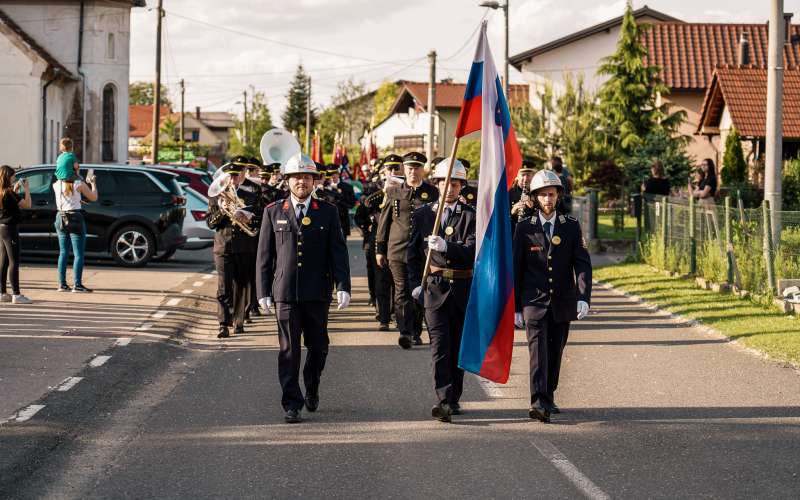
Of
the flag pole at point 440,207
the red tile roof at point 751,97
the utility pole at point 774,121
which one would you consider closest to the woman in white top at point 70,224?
the flag pole at point 440,207

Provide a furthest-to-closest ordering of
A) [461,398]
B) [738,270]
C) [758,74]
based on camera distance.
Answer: [758,74] < [738,270] < [461,398]

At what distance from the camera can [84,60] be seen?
55.6 metres

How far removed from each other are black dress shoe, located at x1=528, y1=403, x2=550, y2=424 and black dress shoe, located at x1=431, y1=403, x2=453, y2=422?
62 centimetres

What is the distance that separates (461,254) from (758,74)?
29151 mm

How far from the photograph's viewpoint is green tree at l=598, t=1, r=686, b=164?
4744 cm

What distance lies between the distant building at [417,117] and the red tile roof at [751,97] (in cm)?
4282

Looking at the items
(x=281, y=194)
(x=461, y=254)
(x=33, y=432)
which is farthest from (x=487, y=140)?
(x=281, y=194)

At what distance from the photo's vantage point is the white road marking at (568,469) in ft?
21.9

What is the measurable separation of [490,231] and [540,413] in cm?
139

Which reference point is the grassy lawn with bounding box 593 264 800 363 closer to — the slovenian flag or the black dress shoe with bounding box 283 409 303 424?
the slovenian flag

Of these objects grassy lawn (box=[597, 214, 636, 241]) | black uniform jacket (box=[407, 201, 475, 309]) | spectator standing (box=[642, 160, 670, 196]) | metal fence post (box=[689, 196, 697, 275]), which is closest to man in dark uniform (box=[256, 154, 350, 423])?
black uniform jacket (box=[407, 201, 475, 309])

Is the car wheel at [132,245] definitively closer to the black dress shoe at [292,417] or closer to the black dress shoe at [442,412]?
the black dress shoe at [292,417]

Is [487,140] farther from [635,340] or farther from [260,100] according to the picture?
[260,100]

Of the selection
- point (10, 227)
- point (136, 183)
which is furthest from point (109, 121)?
point (10, 227)
